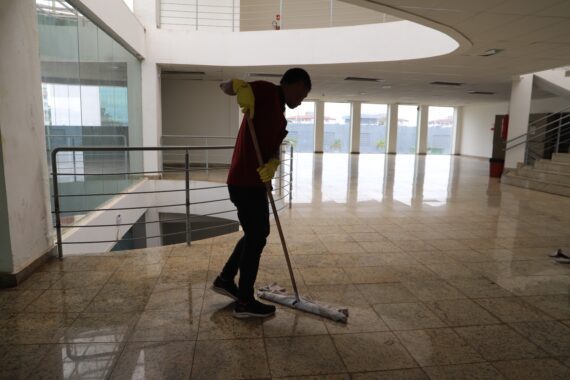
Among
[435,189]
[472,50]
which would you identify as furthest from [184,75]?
[472,50]

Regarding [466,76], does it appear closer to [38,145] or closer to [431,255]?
[431,255]

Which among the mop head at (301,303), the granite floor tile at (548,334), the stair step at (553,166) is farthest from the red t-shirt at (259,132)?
the stair step at (553,166)

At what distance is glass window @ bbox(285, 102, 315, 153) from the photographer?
1982 centimetres

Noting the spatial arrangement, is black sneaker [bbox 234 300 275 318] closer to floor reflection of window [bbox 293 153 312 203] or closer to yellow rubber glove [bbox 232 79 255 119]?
yellow rubber glove [bbox 232 79 255 119]

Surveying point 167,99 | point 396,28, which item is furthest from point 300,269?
point 167,99

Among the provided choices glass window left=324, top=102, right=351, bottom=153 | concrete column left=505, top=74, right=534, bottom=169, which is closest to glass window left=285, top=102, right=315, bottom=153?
glass window left=324, top=102, right=351, bottom=153

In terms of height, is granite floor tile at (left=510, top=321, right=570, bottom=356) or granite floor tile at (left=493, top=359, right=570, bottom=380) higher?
granite floor tile at (left=510, top=321, right=570, bottom=356)

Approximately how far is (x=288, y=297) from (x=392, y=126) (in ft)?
61.9

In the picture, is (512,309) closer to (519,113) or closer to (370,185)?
(370,185)

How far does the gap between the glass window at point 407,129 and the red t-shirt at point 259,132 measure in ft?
63.5

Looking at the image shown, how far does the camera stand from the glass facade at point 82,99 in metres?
4.50

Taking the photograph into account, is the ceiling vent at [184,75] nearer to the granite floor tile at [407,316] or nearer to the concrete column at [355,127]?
the concrete column at [355,127]

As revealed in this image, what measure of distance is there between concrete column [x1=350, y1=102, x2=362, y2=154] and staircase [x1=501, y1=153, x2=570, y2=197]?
10.3 m

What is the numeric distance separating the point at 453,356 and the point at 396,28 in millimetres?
7467
